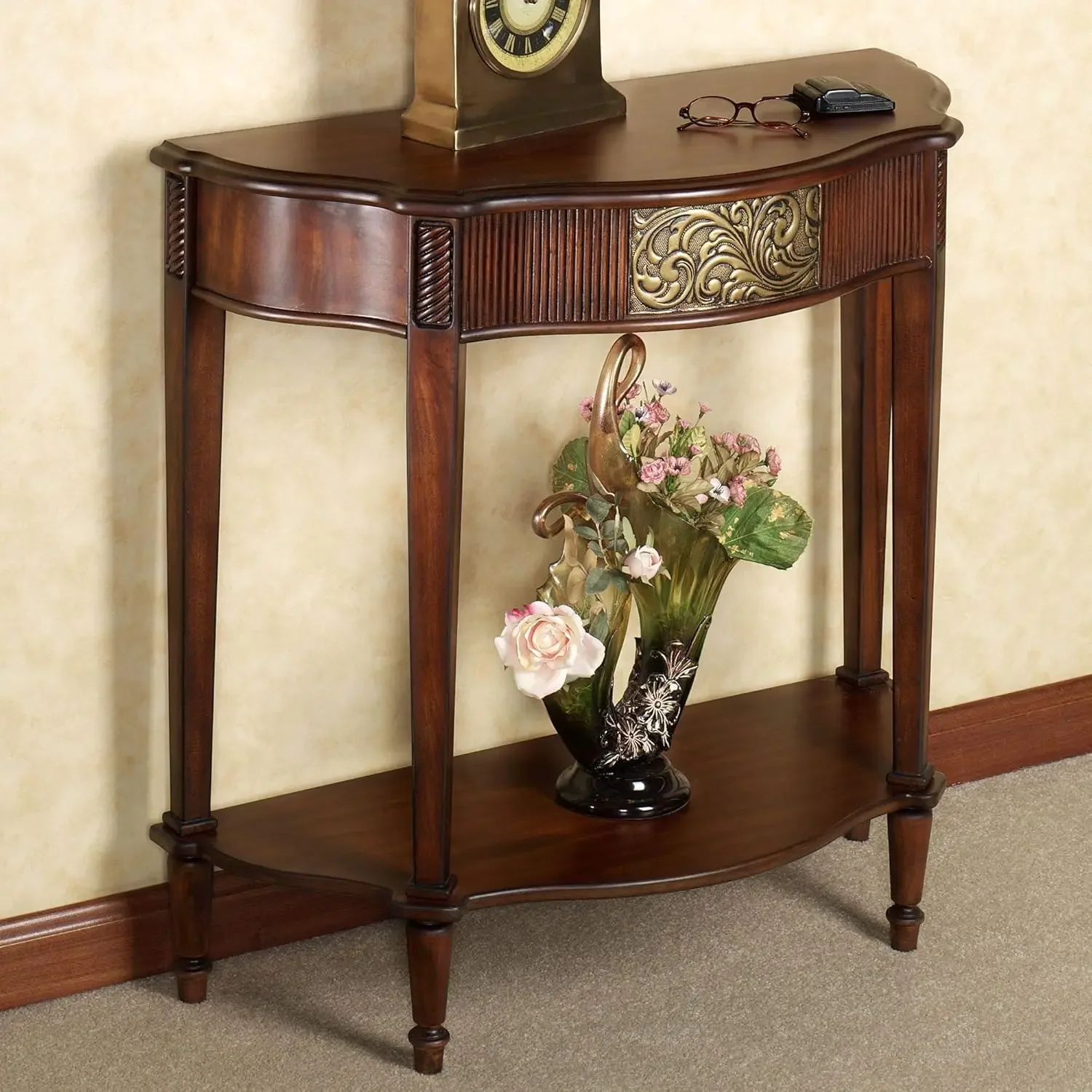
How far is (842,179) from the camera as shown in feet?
6.64

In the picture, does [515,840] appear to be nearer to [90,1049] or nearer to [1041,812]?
[90,1049]

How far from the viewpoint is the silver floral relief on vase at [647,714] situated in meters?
2.37

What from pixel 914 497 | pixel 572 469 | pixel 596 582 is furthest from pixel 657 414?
pixel 914 497

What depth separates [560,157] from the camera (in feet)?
6.48

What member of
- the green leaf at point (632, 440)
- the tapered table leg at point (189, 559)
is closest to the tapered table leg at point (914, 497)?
the green leaf at point (632, 440)

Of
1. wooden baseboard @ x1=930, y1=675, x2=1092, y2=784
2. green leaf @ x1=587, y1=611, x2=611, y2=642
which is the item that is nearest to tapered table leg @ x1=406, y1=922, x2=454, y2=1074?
green leaf @ x1=587, y1=611, x2=611, y2=642

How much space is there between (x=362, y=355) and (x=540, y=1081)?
101cm

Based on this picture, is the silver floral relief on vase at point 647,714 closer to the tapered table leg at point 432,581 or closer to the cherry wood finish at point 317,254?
the tapered table leg at point 432,581

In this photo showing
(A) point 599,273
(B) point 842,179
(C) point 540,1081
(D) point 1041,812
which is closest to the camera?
(A) point 599,273

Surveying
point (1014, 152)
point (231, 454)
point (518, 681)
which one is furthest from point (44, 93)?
point (1014, 152)

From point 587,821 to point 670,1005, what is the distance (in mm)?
287

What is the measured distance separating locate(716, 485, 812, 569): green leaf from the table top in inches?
20.2

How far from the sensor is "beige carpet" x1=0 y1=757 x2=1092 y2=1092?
224 centimetres

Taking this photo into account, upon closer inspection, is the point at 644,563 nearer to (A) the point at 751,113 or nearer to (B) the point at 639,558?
(B) the point at 639,558
